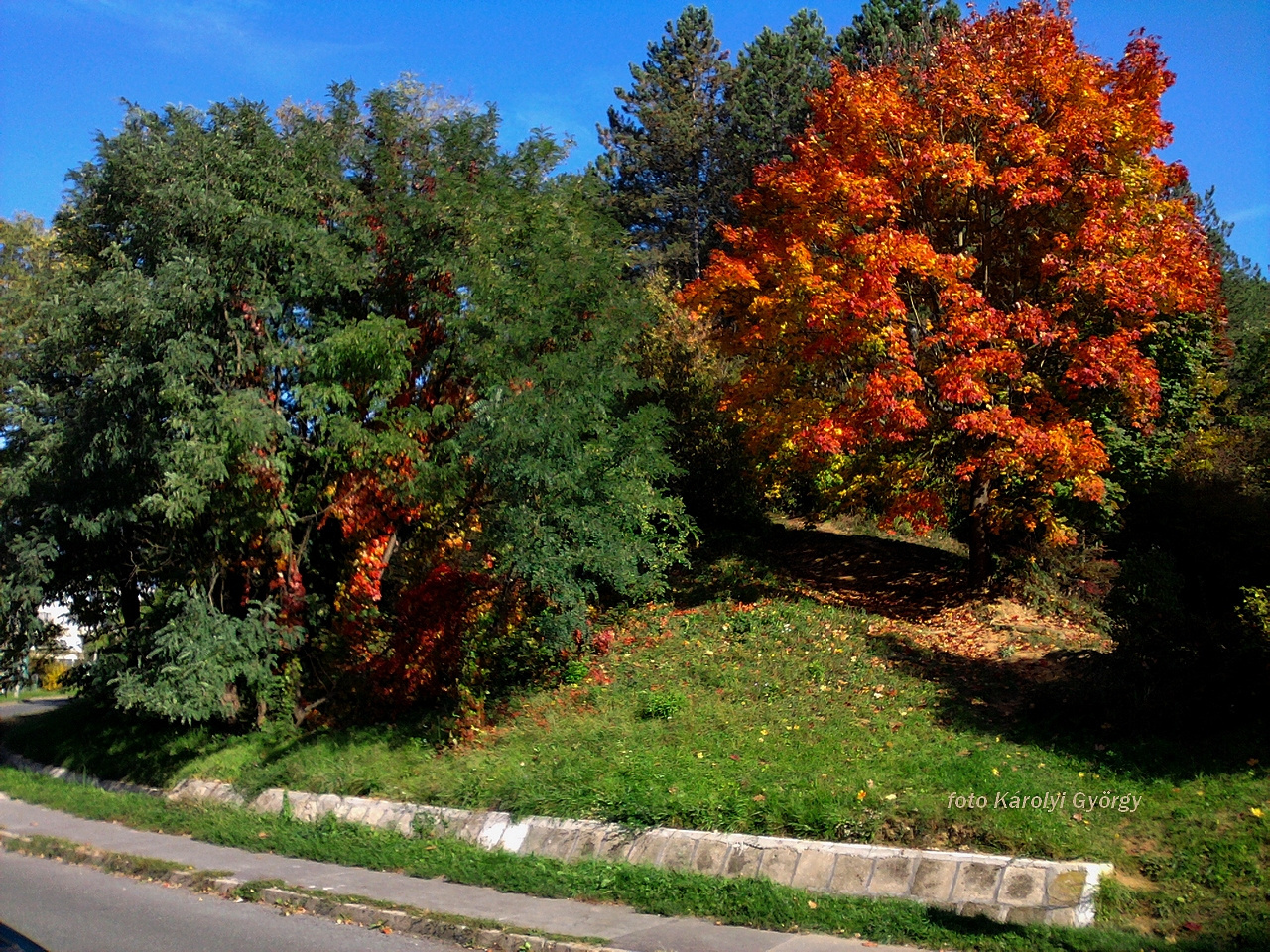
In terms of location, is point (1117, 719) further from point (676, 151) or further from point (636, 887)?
point (676, 151)

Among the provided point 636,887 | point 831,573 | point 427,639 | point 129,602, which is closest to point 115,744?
point 129,602

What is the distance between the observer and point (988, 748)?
33.0 ft

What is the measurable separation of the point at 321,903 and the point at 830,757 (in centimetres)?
515

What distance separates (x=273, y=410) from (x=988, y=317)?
406 inches

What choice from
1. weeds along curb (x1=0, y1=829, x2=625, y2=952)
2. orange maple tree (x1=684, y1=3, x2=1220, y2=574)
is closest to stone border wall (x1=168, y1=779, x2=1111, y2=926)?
weeds along curb (x1=0, y1=829, x2=625, y2=952)

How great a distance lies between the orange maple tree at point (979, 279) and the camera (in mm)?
13953

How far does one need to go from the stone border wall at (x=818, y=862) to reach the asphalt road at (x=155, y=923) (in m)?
2.21

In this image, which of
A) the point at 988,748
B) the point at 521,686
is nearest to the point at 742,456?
the point at 521,686

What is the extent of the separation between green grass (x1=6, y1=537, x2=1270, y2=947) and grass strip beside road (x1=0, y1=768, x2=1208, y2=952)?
0.71 meters

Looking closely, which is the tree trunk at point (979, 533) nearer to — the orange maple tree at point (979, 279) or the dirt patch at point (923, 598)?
the orange maple tree at point (979, 279)

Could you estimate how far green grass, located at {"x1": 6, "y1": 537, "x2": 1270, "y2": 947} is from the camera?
25.7 feet

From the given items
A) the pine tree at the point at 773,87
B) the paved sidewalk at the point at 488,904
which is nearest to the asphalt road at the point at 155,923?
the paved sidewalk at the point at 488,904

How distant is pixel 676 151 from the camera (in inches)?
1512

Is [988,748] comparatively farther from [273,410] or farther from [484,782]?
[273,410]
